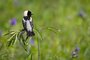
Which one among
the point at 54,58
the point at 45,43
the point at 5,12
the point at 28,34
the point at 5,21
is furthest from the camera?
the point at 5,12

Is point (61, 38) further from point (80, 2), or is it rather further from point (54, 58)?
point (80, 2)

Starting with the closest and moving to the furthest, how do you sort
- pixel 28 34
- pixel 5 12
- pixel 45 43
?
pixel 28 34, pixel 45 43, pixel 5 12

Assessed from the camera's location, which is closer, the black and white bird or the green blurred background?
the black and white bird

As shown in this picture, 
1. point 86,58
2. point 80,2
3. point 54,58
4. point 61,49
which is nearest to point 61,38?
point 61,49

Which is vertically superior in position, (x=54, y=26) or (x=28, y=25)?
(x=28, y=25)

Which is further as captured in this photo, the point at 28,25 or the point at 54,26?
the point at 54,26

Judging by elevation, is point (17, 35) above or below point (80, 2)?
above

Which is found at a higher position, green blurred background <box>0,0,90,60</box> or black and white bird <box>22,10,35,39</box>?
black and white bird <box>22,10,35,39</box>

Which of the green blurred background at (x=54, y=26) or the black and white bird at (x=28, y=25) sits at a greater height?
the black and white bird at (x=28, y=25)
